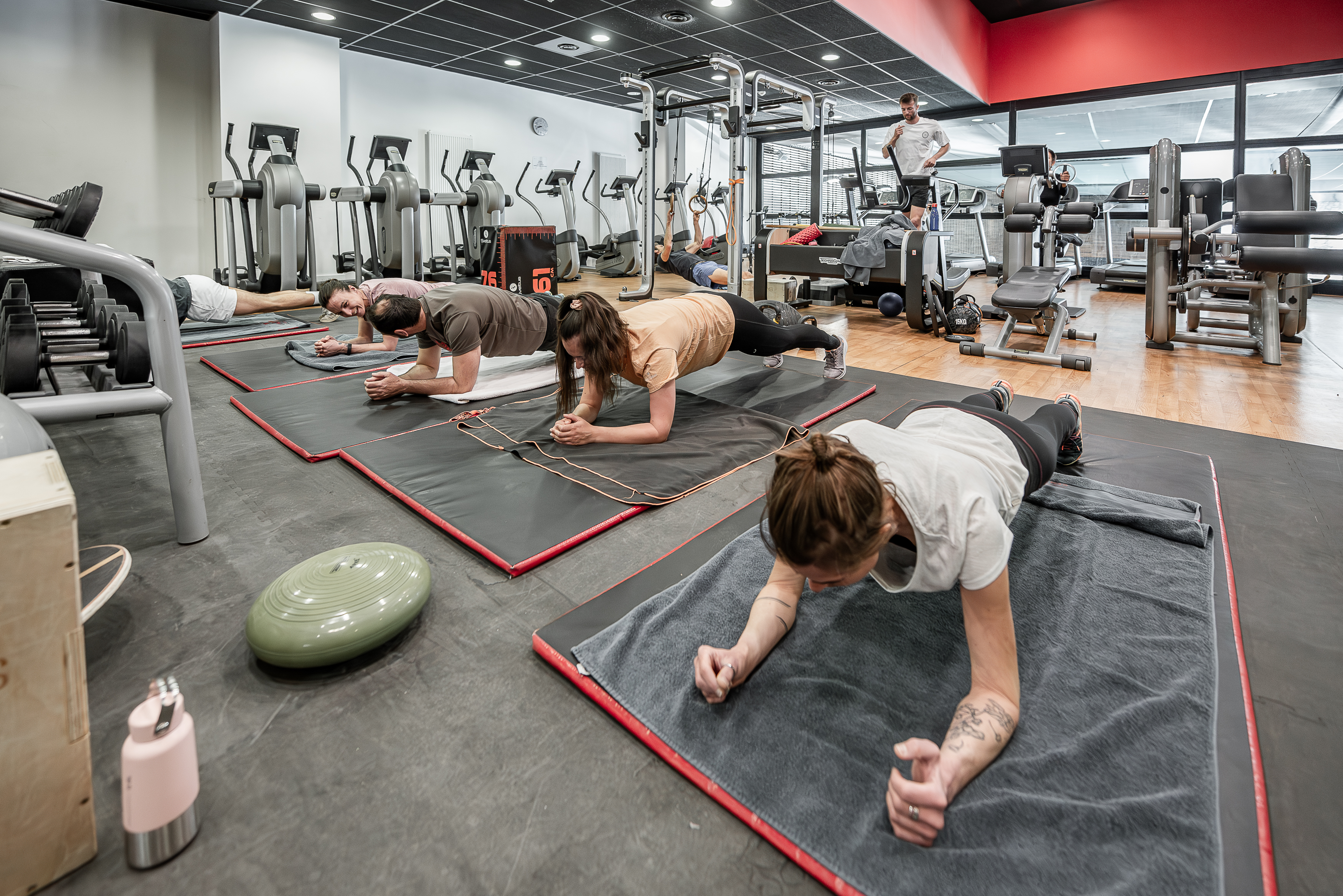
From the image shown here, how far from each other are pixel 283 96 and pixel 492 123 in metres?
3.12

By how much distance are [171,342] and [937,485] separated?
6.27ft

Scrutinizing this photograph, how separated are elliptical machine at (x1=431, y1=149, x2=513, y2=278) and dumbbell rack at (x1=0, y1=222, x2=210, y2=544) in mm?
5235

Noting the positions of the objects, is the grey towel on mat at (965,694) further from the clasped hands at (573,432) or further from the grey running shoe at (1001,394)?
the clasped hands at (573,432)

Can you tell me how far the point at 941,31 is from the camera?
7.61m

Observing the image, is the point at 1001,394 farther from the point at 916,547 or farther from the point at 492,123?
the point at 492,123

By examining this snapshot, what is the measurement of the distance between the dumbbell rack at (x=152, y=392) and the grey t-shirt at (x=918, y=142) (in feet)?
18.6

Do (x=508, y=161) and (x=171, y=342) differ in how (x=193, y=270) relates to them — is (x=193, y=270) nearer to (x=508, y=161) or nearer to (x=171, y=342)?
(x=508, y=161)

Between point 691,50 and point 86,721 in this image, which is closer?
point 86,721

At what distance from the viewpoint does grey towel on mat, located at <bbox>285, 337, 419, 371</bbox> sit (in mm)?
3828

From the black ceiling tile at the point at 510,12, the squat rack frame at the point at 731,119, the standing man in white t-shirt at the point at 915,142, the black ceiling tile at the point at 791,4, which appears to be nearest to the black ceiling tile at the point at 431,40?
the black ceiling tile at the point at 510,12

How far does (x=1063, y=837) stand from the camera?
955 mm

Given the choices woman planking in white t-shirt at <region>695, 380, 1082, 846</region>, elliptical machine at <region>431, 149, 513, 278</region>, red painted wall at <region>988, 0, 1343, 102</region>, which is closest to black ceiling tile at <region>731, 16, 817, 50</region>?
red painted wall at <region>988, 0, 1343, 102</region>

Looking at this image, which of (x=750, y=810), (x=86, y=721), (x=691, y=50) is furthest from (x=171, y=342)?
(x=691, y=50)

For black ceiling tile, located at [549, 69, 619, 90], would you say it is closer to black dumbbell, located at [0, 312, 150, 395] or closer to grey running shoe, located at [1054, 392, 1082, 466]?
black dumbbell, located at [0, 312, 150, 395]
